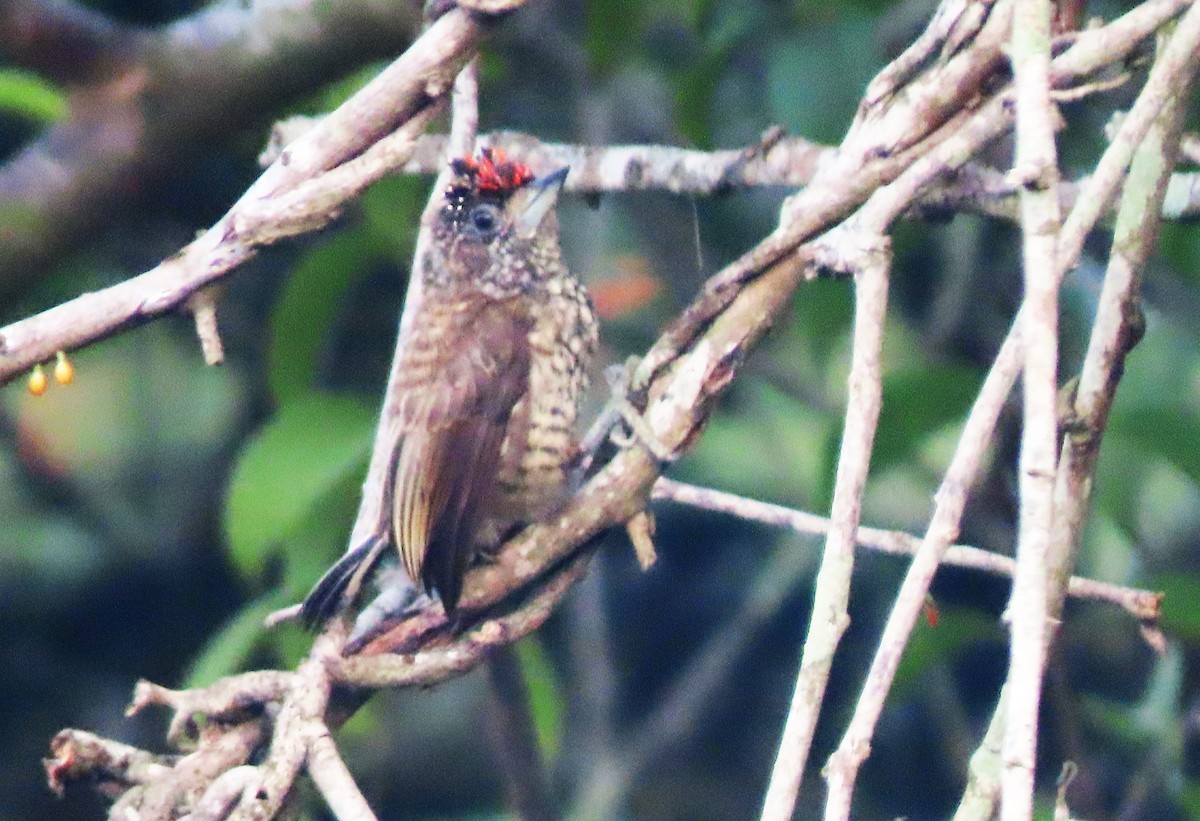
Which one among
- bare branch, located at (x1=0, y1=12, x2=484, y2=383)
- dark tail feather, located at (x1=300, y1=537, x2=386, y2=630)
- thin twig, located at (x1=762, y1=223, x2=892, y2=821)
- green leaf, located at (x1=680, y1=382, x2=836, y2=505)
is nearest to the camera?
thin twig, located at (x1=762, y1=223, x2=892, y2=821)

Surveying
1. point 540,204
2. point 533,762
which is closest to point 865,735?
point 540,204

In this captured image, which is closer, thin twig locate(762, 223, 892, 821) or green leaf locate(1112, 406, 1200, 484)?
thin twig locate(762, 223, 892, 821)

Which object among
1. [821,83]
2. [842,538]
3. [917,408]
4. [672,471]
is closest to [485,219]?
[821,83]

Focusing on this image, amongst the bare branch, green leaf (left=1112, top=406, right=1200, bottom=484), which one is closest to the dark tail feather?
the bare branch

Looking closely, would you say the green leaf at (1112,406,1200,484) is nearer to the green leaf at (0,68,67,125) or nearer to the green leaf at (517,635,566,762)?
the green leaf at (517,635,566,762)

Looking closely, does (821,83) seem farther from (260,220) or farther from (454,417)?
(260,220)

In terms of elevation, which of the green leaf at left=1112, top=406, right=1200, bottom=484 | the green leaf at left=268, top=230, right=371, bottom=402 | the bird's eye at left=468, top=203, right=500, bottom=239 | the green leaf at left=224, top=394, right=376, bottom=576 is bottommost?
the green leaf at left=1112, top=406, right=1200, bottom=484

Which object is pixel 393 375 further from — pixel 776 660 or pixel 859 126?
pixel 776 660

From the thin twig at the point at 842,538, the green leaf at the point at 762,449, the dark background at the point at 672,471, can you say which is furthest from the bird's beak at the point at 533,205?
the thin twig at the point at 842,538
